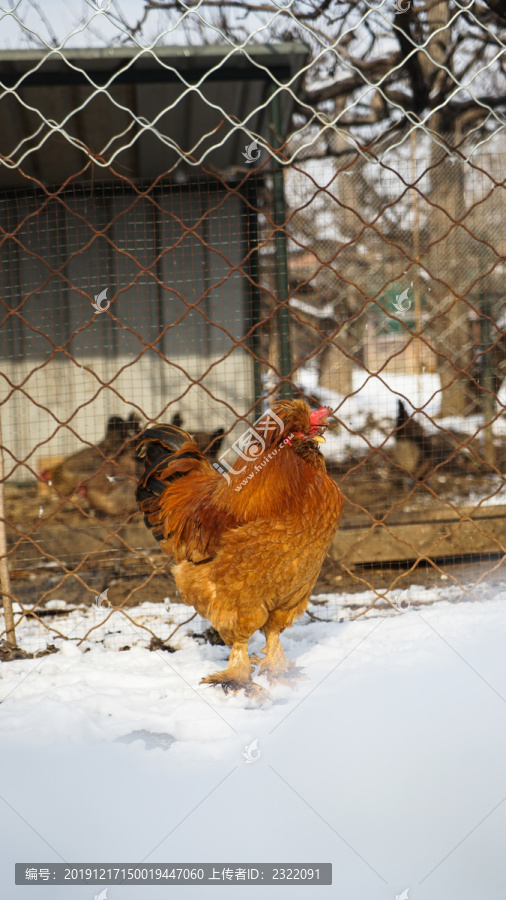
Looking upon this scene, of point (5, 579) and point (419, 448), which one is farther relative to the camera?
point (419, 448)

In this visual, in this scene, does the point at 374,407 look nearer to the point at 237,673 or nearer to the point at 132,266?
the point at 132,266

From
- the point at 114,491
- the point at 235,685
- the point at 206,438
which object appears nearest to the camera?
the point at 235,685

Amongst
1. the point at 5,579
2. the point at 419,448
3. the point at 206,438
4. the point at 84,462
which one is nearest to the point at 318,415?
the point at 5,579

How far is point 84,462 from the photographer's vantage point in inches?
140

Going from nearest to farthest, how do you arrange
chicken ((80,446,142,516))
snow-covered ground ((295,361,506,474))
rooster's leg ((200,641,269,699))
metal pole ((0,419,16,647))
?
rooster's leg ((200,641,269,699)), metal pole ((0,419,16,647)), chicken ((80,446,142,516)), snow-covered ground ((295,361,506,474))

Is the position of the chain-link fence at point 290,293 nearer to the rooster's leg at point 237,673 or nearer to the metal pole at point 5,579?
the metal pole at point 5,579

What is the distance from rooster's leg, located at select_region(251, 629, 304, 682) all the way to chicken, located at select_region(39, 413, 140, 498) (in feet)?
6.10

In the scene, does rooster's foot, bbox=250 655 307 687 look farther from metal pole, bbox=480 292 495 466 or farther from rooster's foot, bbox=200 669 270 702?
metal pole, bbox=480 292 495 466

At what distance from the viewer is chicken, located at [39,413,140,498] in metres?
3.53

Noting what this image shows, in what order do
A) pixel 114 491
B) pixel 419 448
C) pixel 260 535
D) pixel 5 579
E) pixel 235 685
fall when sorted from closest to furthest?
pixel 260 535 < pixel 235 685 < pixel 5 579 < pixel 114 491 < pixel 419 448

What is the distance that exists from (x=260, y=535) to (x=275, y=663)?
19.6 inches

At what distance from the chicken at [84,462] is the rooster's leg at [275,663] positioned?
1.86 metres

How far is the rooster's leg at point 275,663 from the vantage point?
1.94m

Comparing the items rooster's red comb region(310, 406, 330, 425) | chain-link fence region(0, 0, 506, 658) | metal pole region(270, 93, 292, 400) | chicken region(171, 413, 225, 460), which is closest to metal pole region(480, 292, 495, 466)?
chain-link fence region(0, 0, 506, 658)
